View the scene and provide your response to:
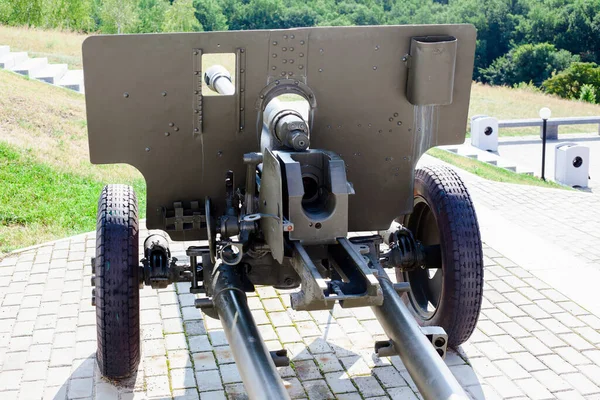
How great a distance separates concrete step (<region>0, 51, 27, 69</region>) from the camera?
14549 millimetres

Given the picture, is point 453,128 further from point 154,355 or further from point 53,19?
point 53,19

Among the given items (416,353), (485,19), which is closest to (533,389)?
(416,353)

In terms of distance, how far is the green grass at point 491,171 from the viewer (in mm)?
11633

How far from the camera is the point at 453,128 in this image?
4.49 m

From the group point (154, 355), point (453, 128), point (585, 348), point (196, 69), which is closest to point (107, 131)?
point (196, 69)

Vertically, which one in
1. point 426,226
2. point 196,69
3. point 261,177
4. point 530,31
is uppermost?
point 196,69

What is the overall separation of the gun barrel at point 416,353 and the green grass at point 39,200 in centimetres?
396

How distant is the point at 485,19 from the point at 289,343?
66.0 m

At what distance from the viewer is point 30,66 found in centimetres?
1504

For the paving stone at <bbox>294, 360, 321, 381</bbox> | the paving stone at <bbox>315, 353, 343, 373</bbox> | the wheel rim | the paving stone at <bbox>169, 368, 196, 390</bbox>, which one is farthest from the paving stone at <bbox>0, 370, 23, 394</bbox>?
the wheel rim

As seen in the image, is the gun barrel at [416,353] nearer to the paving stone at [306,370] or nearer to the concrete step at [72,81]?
the paving stone at [306,370]

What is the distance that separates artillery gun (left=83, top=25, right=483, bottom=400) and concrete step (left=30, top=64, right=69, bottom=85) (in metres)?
10.8

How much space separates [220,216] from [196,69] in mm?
776

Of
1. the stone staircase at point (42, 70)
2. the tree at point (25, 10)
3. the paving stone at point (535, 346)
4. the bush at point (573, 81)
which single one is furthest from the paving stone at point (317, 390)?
the bush at point (573, 81)
